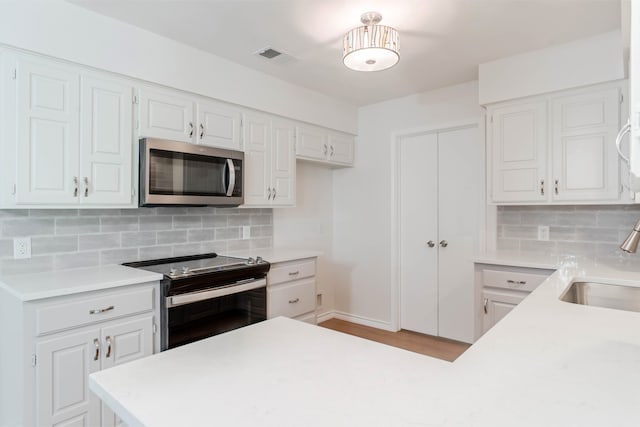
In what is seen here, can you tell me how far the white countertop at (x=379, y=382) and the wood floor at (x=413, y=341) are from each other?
90.5 inches

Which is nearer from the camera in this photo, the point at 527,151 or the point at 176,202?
the point at 176,202

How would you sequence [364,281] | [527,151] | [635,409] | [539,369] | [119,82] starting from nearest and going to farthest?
1. [635,409]
2. [539,369]
3. [119,82]
4. [527,151]
5. [364,281]

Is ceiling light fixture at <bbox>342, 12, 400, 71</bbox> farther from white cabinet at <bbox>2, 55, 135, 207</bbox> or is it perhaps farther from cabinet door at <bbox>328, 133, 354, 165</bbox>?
cabinet door at <bbox>328, 133, 354, 165</bbox>

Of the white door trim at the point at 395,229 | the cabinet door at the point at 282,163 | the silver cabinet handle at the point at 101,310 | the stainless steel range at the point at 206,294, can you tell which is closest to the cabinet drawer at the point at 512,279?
the white door trim at the point at 395,229

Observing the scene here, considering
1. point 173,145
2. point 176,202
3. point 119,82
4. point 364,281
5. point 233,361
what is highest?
point 119,82

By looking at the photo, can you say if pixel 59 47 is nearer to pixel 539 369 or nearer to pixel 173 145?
pixel 173 145

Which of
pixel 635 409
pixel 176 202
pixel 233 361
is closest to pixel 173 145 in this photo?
pixel 176 202

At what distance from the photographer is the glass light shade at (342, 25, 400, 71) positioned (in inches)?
82.7

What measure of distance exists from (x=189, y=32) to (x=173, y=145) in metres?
0.74

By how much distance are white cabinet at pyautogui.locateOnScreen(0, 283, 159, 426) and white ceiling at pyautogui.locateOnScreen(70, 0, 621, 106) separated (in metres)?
1.63

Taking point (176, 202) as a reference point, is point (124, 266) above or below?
below

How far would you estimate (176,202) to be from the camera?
249 cm

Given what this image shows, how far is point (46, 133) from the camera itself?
2.01m

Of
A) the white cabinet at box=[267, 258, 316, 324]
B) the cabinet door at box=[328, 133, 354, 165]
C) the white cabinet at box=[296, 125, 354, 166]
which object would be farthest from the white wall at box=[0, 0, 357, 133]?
the white cabinet at box=[267, 258, 316, 324]
